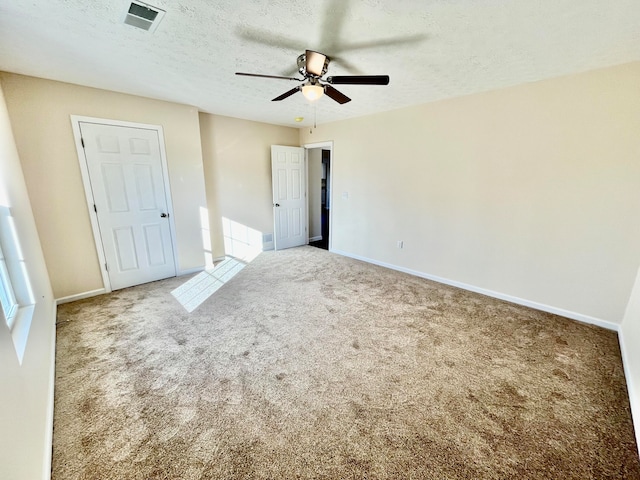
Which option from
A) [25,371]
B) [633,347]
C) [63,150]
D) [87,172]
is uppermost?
[63,150]

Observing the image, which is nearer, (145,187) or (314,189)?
(145,187)

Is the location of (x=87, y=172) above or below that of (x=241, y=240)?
above

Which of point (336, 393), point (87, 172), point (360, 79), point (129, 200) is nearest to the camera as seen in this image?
point (336, 393)

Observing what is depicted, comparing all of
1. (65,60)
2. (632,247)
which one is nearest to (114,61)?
(65,60)

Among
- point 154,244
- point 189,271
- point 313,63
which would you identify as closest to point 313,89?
point 313,63

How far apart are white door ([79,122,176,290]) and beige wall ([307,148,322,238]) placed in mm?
3004

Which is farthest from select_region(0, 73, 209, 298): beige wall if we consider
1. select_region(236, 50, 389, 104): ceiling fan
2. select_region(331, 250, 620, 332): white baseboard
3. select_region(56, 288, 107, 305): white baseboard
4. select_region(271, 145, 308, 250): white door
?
select_region(331, 250, 620, 332): white baseboard

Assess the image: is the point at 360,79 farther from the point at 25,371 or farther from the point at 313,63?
the point at 25,371

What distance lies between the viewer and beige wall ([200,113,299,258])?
4.32 metres

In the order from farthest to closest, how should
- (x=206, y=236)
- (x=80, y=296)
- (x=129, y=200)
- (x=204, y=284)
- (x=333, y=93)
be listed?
(x=206, y=236), (x=204, y=284), (x=129, y=200), (x=80, y=296), (x=333, y=93)

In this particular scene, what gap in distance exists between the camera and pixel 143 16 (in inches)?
66.4

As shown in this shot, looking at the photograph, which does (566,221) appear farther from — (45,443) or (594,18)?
(45,443)

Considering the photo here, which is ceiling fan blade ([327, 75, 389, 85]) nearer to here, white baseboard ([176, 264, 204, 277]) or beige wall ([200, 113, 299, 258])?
beige wall ([200, 113, 299, 258])

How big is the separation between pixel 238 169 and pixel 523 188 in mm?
4185
